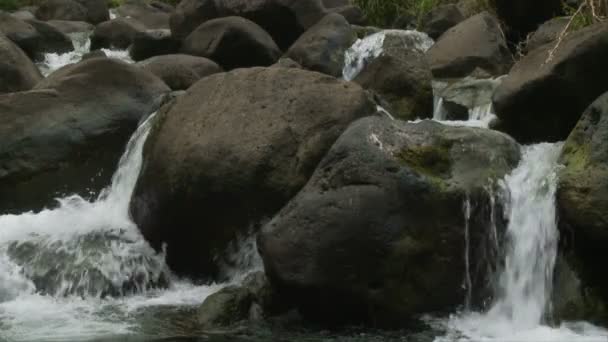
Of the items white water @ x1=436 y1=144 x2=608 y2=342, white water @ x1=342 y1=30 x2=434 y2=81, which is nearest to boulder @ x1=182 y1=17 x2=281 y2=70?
white water @ x1=342 y1=30 x2=434 y2=81

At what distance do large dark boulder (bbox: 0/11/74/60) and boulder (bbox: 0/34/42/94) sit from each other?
140 inches

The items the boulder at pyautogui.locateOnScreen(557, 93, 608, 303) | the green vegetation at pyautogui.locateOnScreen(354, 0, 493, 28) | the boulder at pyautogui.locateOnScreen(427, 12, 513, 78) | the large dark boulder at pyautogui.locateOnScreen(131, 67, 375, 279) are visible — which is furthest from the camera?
the green vegetation at pyautogui.locateOnScreen(354, 0, 493, 28)

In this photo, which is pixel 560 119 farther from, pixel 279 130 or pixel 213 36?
pixel 213 36

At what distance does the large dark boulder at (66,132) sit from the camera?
10.2 m

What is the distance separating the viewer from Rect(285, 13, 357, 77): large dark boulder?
14.2 metres

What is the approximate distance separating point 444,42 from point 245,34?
10.7 feet

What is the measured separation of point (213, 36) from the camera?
14602mm

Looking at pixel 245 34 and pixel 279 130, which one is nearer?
pixel 279 130

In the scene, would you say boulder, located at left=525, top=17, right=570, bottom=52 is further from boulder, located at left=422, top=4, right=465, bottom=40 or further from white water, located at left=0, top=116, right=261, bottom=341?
white water, located at left=0, top=116, right=261, bottom=341

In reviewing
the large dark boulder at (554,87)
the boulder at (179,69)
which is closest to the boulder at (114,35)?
the boulder at (179,69)

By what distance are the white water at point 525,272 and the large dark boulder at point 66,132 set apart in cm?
497

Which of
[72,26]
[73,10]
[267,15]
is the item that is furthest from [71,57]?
[73,10]

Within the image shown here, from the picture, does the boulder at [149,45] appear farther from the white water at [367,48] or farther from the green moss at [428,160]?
the green moss at [428,160]

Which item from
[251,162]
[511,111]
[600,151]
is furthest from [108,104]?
[600,151]
